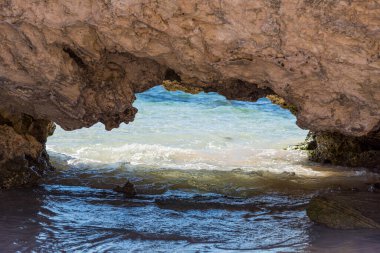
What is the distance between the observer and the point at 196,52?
17.1 ft

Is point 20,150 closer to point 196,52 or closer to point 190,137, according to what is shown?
point 196,52

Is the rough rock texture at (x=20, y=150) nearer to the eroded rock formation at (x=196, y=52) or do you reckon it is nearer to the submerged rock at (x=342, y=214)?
the eroded rock formation at (x=196, y=52)

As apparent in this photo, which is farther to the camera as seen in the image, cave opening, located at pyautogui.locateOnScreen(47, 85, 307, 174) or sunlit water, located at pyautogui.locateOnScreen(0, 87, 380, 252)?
cave opening, located at pyautogui.locateOnScreen(47, 85, 307, 174)

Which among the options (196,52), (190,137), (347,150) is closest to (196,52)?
(196,52)

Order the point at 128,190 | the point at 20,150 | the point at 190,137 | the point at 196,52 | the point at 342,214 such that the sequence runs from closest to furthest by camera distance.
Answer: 1. the point at 196,52
2. the point at 342,214
3. the point at 128,190
4. the point at 20,150
5. the point at 190,137

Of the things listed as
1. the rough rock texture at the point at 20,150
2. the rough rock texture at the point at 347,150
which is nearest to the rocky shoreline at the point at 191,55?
the rough rock texture at the point at 20,150

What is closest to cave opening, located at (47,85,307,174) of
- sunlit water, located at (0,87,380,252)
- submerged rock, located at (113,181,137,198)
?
sunlit water, located at (0,87,380,252)

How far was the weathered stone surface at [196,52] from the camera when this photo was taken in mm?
4512

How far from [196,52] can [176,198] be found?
7.31 ft

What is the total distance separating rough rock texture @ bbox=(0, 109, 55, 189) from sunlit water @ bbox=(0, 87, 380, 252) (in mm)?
317

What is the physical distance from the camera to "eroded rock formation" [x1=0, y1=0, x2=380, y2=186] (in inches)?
178

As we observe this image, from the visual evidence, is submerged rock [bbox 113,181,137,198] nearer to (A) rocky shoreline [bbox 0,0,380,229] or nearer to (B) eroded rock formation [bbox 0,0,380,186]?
(A) rocky shoreline [bbox 0,0,380,229]

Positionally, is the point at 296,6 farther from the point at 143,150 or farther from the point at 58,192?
the point at 143,150

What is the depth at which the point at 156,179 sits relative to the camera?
306 inches
